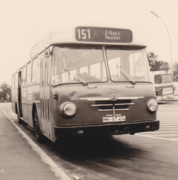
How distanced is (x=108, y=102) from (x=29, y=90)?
4417 millimetres

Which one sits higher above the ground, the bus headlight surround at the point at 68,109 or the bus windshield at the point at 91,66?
the bus windshield at the point at 91,66

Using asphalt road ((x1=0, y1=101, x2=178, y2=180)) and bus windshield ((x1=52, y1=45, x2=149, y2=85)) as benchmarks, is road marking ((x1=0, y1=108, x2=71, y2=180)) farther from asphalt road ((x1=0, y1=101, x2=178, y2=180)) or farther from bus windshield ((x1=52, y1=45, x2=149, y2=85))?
bus windshield ((x1=52, y1=45, x2=149, y2=85))

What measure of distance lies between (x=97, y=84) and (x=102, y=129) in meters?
0.96

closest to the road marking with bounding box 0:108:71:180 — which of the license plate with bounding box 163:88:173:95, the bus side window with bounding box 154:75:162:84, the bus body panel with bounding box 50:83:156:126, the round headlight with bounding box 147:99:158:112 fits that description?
the bus body panel with bounding box 50:83:156:126

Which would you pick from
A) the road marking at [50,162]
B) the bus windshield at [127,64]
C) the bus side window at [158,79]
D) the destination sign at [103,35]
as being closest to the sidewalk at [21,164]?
the road marking at [50,162]

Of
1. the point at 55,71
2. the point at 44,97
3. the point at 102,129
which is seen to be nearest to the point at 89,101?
the point at 102,129

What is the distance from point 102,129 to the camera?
6.34 meters

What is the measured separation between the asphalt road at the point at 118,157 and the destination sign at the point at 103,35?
2.61 meters

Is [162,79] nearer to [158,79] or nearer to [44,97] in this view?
[158,79]

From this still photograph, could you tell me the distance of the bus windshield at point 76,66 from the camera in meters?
6.46

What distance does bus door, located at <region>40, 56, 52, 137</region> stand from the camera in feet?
23.4

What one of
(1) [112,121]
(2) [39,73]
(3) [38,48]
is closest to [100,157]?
(1) [112,121]

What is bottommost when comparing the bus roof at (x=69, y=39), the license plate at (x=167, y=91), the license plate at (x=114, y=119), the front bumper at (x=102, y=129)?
the front bumper at (x=102, y=129)

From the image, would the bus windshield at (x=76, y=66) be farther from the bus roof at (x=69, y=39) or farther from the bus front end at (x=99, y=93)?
the bus roof at (x=69, y=39)
